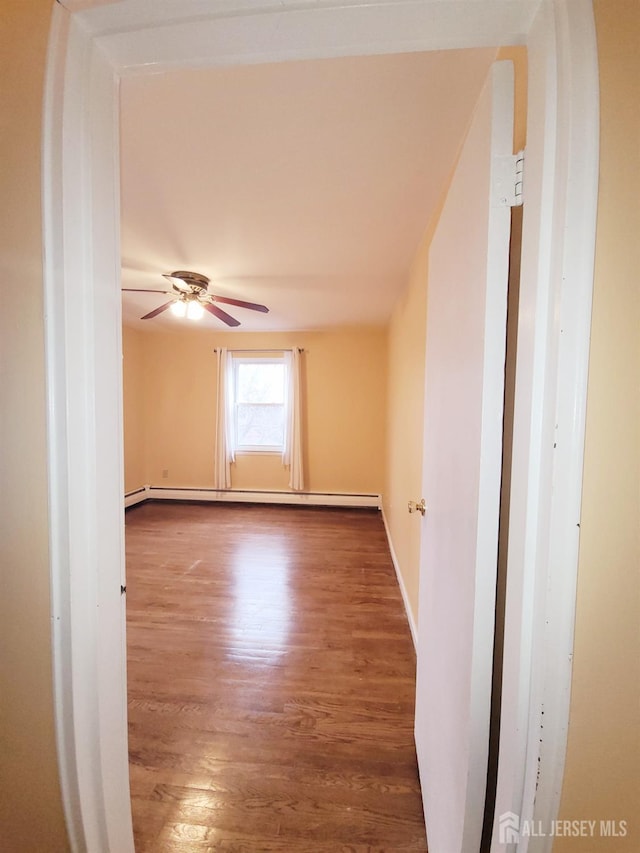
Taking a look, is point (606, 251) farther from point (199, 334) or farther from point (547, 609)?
point (199, 334)

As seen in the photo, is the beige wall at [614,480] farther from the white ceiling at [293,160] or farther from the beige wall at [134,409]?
the beige wall at [134,409]

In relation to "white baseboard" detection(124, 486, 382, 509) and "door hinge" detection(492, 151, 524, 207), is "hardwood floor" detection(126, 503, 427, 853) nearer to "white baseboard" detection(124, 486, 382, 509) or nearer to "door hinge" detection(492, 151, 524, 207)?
"white baseboard" detection(124, 486, 382, 509)

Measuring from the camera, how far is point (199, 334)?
4.41 m

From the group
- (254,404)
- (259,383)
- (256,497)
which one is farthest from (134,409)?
(256,497)

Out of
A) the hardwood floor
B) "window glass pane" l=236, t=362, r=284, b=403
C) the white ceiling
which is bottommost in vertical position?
the hardwood floor

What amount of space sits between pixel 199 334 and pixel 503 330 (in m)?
4.49

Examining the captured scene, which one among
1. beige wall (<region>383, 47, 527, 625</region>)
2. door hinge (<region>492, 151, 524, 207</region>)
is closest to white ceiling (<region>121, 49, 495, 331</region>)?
beige wall (<region>383, 47, 527, 625</region>)

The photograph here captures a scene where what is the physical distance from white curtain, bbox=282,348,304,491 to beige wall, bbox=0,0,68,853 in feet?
12.0

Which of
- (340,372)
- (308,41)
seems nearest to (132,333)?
(340,372)

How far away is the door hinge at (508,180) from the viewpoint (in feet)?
1.88

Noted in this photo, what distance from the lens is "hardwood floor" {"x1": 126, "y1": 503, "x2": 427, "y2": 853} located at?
1.01 m

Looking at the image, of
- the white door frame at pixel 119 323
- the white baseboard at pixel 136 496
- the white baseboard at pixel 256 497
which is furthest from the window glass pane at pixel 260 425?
the white door frame at pixel 119 323

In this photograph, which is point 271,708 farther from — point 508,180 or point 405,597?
point 508,180

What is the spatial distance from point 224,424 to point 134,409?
128 cm
